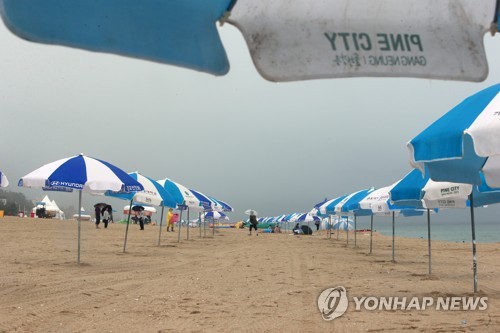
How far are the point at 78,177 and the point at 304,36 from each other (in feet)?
24.9

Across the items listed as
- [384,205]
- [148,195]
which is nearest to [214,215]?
[148,195]

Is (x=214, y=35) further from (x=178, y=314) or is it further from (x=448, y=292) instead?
(x=448, y=292)

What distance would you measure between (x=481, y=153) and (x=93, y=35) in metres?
2.93

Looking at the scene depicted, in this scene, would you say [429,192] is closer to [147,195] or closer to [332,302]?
[332,302]

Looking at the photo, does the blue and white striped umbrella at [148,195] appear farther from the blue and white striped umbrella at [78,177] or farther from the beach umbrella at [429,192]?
the beach umbrella at [429,192]

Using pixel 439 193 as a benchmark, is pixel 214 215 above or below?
below

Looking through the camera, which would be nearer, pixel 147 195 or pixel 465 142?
pixel 465 142

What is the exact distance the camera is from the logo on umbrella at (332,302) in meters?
5.35

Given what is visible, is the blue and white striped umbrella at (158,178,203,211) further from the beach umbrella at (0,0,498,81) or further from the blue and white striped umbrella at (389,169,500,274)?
the beach umbrella at (0,0,498,81)

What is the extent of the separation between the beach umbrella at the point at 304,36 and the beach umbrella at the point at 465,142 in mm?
1836

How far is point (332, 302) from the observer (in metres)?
6.21

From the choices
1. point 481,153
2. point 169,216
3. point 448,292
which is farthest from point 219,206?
point 481,153

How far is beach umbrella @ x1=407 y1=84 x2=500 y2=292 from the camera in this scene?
3.61 meters

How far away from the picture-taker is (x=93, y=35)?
5.52ft
